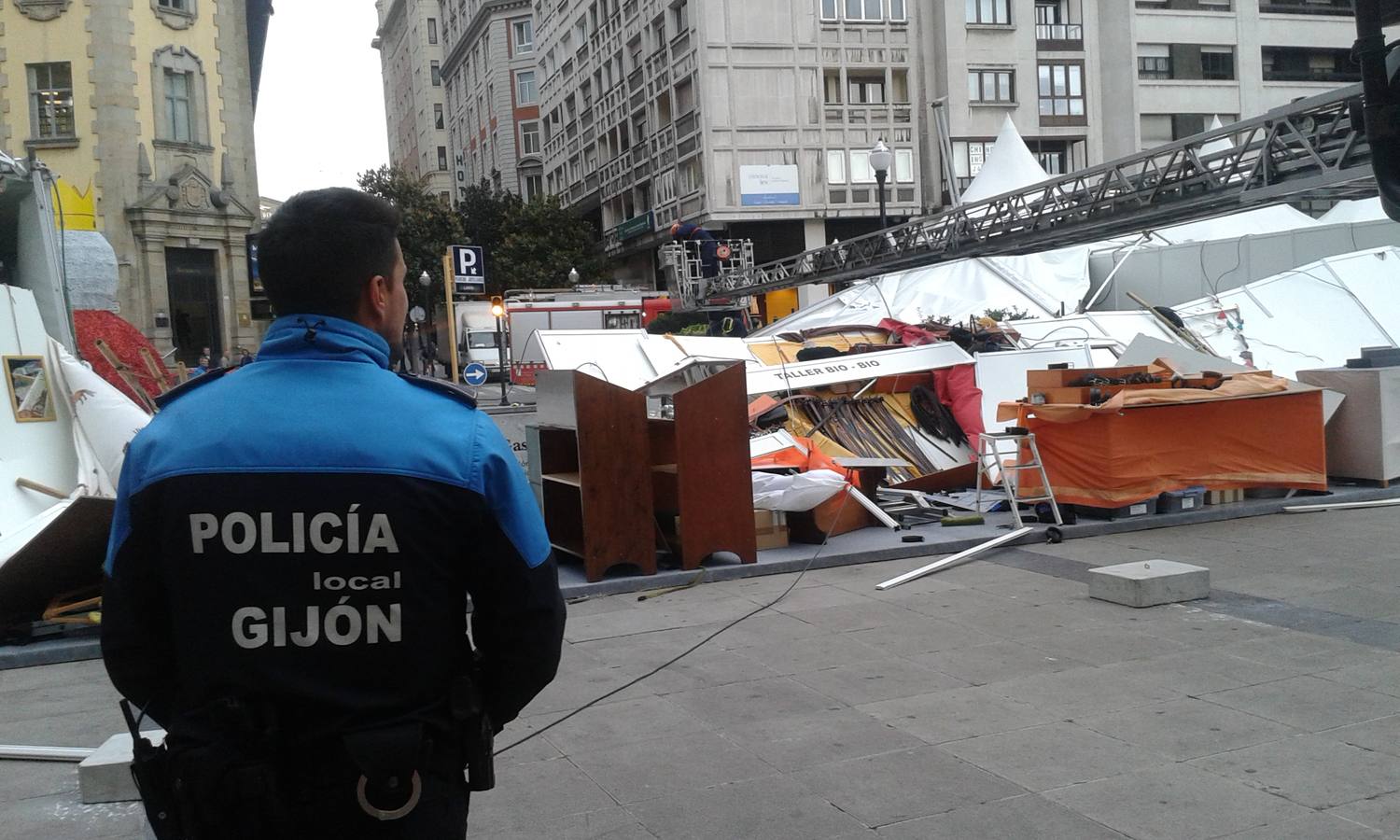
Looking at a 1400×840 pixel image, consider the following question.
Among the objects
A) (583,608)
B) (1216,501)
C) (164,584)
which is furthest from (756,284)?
(164,584)

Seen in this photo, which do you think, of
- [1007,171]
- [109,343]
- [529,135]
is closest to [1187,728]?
[109,343]

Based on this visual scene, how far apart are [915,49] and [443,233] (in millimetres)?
23773

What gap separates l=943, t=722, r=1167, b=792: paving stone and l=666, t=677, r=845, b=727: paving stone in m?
0.88

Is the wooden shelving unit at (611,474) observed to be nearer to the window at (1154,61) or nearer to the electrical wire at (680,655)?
the electrical wire at (680,655)

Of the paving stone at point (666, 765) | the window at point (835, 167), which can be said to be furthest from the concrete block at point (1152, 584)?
the window at point (835, 167)

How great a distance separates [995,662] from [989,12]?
43403 millimetres

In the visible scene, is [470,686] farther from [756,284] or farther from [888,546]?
[756,284]

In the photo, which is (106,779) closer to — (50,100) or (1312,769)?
(1312,769)

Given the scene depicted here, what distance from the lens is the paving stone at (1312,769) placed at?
4397 mm

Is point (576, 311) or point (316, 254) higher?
point (576, 311)

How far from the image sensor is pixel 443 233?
55.5m

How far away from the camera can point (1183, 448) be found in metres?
11.0

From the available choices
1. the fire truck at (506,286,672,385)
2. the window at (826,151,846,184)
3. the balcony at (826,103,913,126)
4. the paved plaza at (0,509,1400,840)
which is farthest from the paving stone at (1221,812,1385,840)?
the balcony at (826,103,913,126)

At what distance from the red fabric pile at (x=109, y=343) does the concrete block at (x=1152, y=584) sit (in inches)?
338
